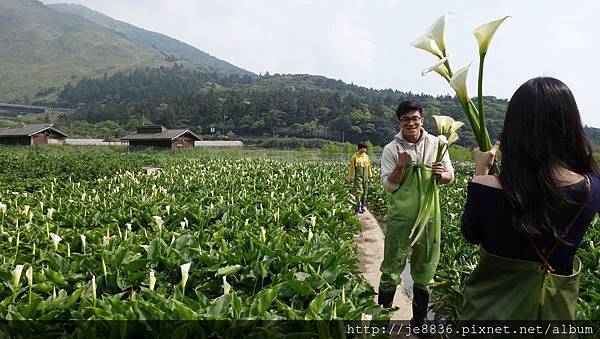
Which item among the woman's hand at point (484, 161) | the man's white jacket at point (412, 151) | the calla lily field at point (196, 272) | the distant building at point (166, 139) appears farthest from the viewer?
the distant building at point (166, 139)

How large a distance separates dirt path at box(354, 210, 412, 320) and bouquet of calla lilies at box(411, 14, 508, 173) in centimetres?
243

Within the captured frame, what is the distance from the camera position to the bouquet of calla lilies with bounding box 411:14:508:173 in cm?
166

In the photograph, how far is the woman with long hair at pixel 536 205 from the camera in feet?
5.03

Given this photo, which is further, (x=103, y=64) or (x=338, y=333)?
(x=103, y=64)

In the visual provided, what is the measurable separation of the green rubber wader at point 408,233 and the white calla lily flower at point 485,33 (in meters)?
1.83

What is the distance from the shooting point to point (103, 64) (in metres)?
180

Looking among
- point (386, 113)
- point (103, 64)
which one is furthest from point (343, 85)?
point (103, 64)

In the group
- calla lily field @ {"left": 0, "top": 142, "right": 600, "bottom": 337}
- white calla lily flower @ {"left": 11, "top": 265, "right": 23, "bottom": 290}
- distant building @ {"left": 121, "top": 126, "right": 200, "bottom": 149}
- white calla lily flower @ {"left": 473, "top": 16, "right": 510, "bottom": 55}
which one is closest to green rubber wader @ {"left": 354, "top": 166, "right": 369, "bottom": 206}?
calla lily field @ {"left": 0, "top": 142, "right": 600, "bottom": 337}

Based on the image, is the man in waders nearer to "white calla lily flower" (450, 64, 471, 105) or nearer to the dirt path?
the dirt path

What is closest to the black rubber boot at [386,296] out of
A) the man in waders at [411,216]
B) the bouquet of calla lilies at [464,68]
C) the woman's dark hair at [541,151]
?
the man in waders at [411,216]

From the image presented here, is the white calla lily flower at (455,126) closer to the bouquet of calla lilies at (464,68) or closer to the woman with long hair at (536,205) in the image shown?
the bouquet of calla lilies at (464,68)

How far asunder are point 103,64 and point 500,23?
20112 cm

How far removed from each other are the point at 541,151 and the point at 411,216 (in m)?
1.96

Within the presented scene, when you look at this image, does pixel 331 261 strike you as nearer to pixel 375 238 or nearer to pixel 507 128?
pixel 507 128
